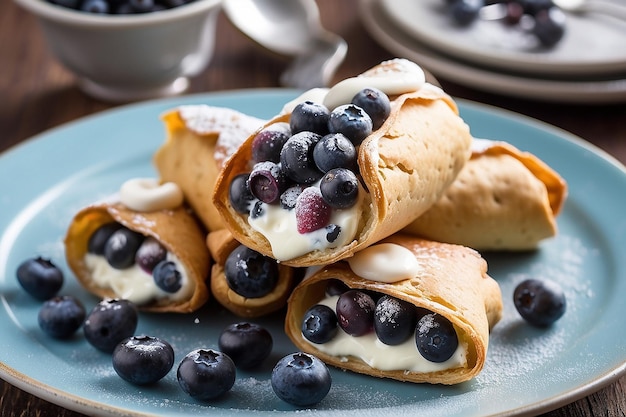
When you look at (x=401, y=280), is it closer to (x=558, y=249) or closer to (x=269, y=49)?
(x=558, y=249)

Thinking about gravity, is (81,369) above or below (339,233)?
below

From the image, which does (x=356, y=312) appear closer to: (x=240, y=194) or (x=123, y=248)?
(x=240, y=194)

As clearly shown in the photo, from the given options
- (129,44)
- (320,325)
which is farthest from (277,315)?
(129,44)

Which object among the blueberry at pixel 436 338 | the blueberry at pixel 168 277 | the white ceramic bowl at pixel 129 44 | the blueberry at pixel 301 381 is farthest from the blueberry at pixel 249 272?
the white ceramic bowl at pixel 129 44

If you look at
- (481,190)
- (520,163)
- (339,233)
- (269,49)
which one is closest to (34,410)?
(339,233)

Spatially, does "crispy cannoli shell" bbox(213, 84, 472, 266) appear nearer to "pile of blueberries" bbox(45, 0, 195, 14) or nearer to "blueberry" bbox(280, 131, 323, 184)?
"blueberry" bbox(280, 131, 323, 184)

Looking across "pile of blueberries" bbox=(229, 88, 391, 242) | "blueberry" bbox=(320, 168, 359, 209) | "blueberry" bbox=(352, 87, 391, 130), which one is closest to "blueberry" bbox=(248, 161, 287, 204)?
"pile of blueberries" bbox=(229, 88, 391, 242)

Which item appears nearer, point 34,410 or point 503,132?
point 34,410
